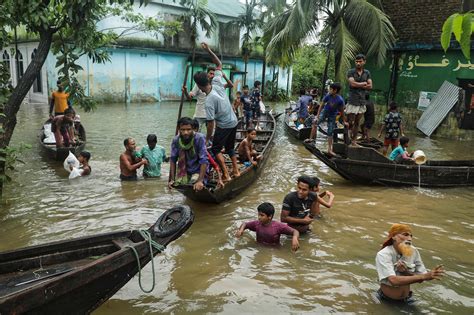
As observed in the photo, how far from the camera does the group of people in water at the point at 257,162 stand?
386cm

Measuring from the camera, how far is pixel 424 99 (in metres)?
14.9

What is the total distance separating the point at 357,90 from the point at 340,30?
17.7 feet

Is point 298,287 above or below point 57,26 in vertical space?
below

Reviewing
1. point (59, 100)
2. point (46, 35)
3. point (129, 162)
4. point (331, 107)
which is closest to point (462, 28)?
point (46, 35)

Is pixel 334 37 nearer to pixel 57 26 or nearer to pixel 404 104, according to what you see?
pixel 404 104

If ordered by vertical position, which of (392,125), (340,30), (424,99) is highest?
(340,30)

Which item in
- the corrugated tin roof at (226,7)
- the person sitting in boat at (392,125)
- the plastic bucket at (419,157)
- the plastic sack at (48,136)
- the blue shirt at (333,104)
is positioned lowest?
the plastic sack at (48,136)

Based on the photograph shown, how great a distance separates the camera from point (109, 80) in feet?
74.1

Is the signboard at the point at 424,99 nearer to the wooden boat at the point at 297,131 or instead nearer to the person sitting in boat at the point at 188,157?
the wooden boat at the point at 297,131

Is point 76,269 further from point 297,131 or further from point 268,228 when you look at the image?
point 297,131

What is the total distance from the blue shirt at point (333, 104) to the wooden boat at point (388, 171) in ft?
2.67

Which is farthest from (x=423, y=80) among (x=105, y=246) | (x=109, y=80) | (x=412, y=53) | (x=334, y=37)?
(x=109, y=80)

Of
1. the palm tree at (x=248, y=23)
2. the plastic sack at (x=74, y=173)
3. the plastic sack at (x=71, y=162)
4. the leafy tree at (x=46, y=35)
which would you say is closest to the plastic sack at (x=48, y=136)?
the plastic sack at (x=71, y=162)

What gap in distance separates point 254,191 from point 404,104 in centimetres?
1017
